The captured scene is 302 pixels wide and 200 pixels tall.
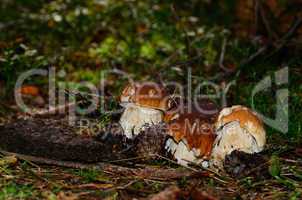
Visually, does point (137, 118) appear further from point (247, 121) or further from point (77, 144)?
point (247, 121)

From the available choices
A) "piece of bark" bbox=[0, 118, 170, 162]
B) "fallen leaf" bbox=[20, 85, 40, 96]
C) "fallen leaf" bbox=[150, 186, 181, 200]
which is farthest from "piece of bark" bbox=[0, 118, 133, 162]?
"fallen leaf" bbox=[20, 85, 40, 96]

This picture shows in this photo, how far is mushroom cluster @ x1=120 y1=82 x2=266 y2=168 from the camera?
94.3 inches

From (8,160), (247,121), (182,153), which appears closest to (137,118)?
(182,153)

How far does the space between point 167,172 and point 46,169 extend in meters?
0.68

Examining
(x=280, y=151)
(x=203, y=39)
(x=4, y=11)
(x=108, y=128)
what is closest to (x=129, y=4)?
(x=203, y=39)

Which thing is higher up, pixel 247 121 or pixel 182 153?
pixel 247 121

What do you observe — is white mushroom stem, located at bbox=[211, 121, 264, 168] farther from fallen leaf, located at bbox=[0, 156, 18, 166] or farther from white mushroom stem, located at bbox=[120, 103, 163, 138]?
fallen leaf, located at bbox=[0, 156, 18, 166]

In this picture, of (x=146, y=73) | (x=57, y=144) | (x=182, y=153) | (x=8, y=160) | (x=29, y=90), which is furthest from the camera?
(x=146, y=73)

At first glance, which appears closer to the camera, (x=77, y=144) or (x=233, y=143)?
(x=233, y=143)

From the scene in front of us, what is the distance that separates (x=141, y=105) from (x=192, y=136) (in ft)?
1.23

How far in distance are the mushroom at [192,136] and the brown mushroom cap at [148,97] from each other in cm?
12

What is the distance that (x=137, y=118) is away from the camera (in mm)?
2635

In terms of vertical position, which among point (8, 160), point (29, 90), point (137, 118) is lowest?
point (8, 160)

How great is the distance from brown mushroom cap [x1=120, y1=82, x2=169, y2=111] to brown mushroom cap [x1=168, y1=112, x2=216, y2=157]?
170 mm
